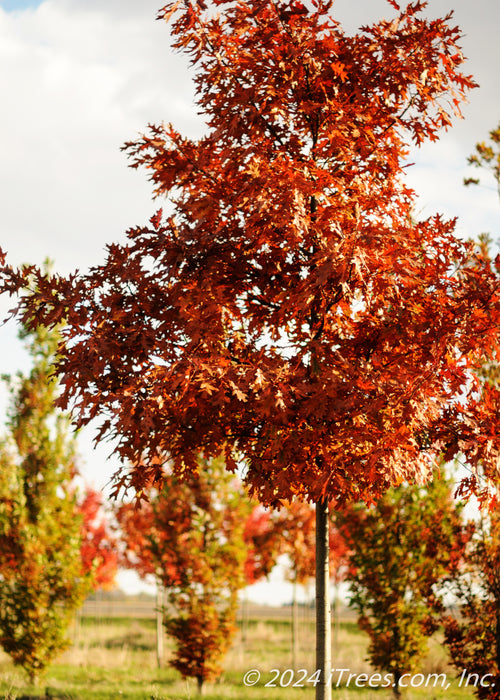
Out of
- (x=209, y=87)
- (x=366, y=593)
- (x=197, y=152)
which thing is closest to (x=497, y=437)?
(x=197, y=152)

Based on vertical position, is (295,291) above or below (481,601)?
above

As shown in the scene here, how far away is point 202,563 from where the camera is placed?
13.8 m

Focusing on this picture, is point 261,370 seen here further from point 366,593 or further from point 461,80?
point 366,593

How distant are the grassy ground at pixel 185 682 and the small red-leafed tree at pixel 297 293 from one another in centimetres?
354

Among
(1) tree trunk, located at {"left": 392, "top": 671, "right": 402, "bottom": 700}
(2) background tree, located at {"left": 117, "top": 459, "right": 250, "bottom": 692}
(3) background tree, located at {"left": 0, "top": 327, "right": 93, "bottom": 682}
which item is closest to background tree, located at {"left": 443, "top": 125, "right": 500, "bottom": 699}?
(1) tree trunk, located at {"left": 392, "top": 671, "right": 402, "bottom": 700}

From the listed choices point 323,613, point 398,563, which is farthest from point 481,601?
point 323,613

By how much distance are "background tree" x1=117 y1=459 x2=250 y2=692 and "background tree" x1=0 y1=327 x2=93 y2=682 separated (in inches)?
75.9

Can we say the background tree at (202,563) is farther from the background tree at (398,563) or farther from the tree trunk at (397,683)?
the tree trunk at (397,683)

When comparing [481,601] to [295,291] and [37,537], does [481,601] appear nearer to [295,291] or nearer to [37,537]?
[295,291]

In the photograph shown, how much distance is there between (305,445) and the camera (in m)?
6.02

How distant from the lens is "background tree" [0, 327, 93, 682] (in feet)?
45.8

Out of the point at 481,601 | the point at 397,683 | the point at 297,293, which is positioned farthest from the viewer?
the point at 397,683

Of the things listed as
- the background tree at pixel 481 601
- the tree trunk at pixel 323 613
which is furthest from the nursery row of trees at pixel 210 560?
the tree trunk at pixel 323 613

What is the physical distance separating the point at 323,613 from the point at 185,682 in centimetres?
918
